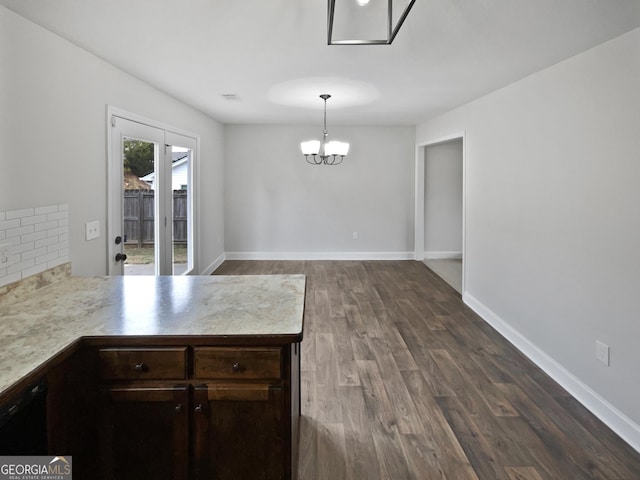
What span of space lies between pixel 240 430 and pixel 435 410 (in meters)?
1.48

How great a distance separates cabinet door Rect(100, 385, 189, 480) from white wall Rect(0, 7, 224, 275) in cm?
124

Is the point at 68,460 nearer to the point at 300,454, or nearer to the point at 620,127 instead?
the point at 300,454

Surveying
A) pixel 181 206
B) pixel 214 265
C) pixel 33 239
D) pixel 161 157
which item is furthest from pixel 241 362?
pixel 214 265

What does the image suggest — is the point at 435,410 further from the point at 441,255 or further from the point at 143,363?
the point at 441,255

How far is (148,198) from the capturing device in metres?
3.66

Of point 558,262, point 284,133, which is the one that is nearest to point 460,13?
point 558,262

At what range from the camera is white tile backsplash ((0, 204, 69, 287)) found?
2.04 meters

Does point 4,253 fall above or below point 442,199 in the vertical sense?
below

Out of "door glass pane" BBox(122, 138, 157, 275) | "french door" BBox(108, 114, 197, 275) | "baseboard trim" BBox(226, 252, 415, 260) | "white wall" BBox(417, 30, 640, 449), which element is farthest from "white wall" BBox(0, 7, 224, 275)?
"baseboard trim" BBox(226, 252, 415, 260)

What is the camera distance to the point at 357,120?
20.8ft

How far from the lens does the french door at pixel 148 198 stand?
10.1ft

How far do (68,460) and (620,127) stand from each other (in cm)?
318

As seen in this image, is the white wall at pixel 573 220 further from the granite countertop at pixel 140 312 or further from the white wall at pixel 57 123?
the white wall at pixel 57 123

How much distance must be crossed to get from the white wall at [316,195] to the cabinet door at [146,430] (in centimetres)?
572
